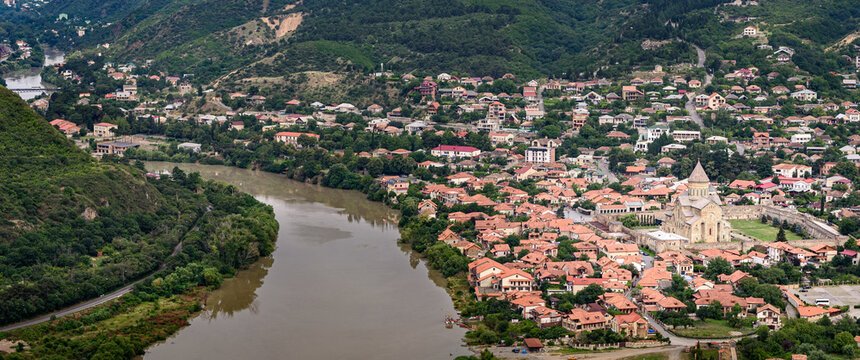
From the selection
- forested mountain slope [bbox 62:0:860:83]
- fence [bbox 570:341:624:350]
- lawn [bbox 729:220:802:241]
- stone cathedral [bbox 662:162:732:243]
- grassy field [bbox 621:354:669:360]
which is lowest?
grassy field [bbox 621:354:669:360]

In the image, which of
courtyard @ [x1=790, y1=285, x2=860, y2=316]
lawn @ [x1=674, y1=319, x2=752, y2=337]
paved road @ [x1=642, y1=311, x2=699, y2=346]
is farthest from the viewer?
courtyard @ [x1=790, y1=285, x2=860, y2=316]

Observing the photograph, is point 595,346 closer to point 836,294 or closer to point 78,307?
point 836,294

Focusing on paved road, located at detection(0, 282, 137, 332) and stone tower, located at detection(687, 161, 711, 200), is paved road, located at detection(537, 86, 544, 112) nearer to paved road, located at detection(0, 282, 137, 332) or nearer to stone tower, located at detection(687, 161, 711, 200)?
stone tower, located at detection(687, 161, 711, 200)

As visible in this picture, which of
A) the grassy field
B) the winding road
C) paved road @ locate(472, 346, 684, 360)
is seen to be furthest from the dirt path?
the winding road

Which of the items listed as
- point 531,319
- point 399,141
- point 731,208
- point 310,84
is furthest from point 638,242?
point 310,84

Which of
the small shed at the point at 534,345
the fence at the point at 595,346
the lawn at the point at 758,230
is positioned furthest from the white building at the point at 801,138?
the small shed at the point at 534,345
